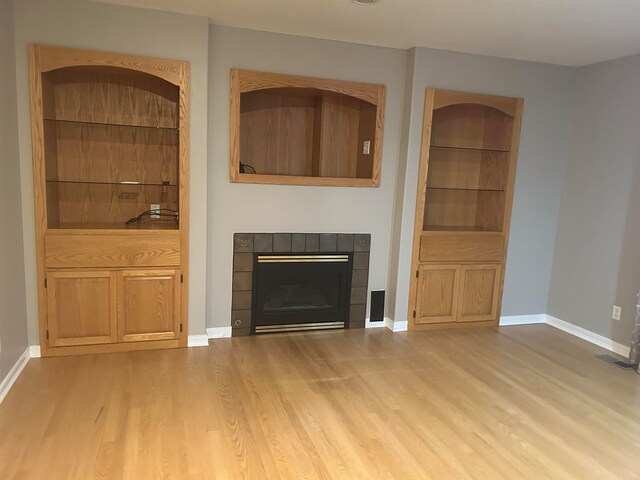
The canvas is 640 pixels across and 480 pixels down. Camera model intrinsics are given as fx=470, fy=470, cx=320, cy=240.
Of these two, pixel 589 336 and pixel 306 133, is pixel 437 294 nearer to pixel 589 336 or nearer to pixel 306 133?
pixel 589 336

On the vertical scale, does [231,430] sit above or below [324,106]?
below

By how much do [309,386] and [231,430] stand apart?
703 mm

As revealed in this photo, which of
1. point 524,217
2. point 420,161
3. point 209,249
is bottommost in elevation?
point 209,249

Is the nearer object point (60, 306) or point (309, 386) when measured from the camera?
point (309, 386)

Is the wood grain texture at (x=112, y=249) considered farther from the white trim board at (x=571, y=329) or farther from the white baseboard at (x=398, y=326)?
the white trim board at (x=571, y=329)

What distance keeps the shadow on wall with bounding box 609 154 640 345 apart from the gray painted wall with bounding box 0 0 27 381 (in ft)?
15.1

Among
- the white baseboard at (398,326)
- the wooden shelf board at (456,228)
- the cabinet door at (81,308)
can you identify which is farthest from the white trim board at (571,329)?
the cabinet door at (81,308)

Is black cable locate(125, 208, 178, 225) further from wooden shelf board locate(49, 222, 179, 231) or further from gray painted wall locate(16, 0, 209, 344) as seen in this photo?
gray painted wall locate(16, 0, 209, 344)

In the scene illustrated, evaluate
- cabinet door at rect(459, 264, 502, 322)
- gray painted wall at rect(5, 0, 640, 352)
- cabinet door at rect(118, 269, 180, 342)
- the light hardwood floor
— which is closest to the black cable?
gray painted wall at rect(5, 0, 640, 352)

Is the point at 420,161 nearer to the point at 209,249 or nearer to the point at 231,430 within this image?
the point at 209,249

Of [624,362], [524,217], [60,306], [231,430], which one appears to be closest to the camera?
[231,430]

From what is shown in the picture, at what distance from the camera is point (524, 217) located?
4.52 m

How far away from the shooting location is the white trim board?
4008mm

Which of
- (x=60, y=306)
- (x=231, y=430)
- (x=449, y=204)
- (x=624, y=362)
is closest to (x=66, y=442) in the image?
(x=231, y=430)
